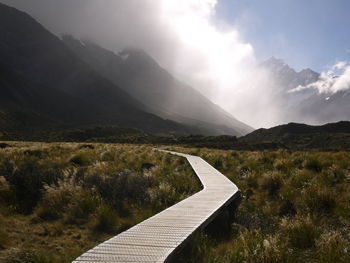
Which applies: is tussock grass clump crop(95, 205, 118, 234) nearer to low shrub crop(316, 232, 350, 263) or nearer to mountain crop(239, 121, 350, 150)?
low shrub crop(316, 232, 350, 263)

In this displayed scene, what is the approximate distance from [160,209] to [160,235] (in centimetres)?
326

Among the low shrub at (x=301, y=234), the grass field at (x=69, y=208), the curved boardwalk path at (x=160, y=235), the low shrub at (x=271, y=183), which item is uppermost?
the low shrub at (x=271, y=183)

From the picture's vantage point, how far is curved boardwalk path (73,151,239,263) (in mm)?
3830

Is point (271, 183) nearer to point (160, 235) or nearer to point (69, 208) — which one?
point (69, 208)

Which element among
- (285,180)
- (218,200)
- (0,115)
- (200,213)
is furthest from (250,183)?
(0,115)

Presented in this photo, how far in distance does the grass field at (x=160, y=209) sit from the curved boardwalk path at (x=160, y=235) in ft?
1.22

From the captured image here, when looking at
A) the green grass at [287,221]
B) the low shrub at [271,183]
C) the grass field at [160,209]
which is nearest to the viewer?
the green grass at [287,221]

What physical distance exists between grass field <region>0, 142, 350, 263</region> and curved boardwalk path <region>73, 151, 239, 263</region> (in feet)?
1.22

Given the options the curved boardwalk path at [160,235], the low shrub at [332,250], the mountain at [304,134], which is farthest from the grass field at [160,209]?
the mountain at [304,134]

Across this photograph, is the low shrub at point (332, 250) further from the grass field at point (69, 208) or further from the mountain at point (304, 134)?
the mountain at point (304, 134)

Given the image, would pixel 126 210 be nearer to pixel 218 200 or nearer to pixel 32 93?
pixel 218 200

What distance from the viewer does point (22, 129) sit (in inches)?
4783

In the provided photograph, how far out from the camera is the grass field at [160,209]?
4766 mm

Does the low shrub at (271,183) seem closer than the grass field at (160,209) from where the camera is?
No
